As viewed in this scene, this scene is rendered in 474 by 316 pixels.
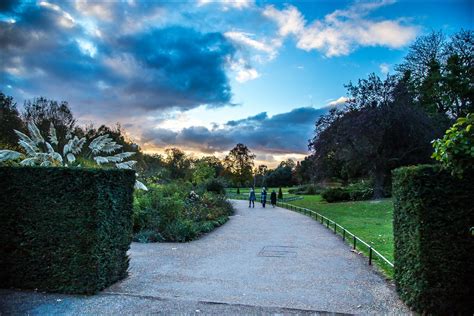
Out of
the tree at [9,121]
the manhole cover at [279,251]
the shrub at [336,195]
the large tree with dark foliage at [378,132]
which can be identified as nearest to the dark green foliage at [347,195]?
the shrub at [336,195]

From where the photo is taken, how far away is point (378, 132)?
29.0m

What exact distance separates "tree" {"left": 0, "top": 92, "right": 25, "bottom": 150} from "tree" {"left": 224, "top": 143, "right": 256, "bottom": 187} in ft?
160

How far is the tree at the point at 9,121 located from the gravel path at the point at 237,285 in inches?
888

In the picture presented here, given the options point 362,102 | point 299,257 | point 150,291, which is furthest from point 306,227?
point 362,102

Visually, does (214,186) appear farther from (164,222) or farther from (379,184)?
(164,222)

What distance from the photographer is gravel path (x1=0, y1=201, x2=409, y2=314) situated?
5789 millimetres

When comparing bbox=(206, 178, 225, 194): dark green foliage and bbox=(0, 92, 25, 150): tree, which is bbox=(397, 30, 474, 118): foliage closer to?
bbox=(206, 178, 225, 194): dark green foliage

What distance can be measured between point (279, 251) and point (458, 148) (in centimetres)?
730

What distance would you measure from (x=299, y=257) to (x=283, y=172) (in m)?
71.2

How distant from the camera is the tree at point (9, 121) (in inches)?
1113

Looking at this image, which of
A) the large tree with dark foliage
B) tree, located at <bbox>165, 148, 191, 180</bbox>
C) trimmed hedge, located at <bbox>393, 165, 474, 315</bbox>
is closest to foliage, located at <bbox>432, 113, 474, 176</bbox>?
trimmed hedge, located at <bbox>393, 165, 474, 315</bbox>

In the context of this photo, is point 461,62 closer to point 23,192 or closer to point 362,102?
point 362,102

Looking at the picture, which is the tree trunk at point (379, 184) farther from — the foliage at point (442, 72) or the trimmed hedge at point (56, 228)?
the trimmed hedge at point (56, 228)

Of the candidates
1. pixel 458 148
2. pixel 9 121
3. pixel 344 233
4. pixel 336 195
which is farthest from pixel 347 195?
pixel 9 121
